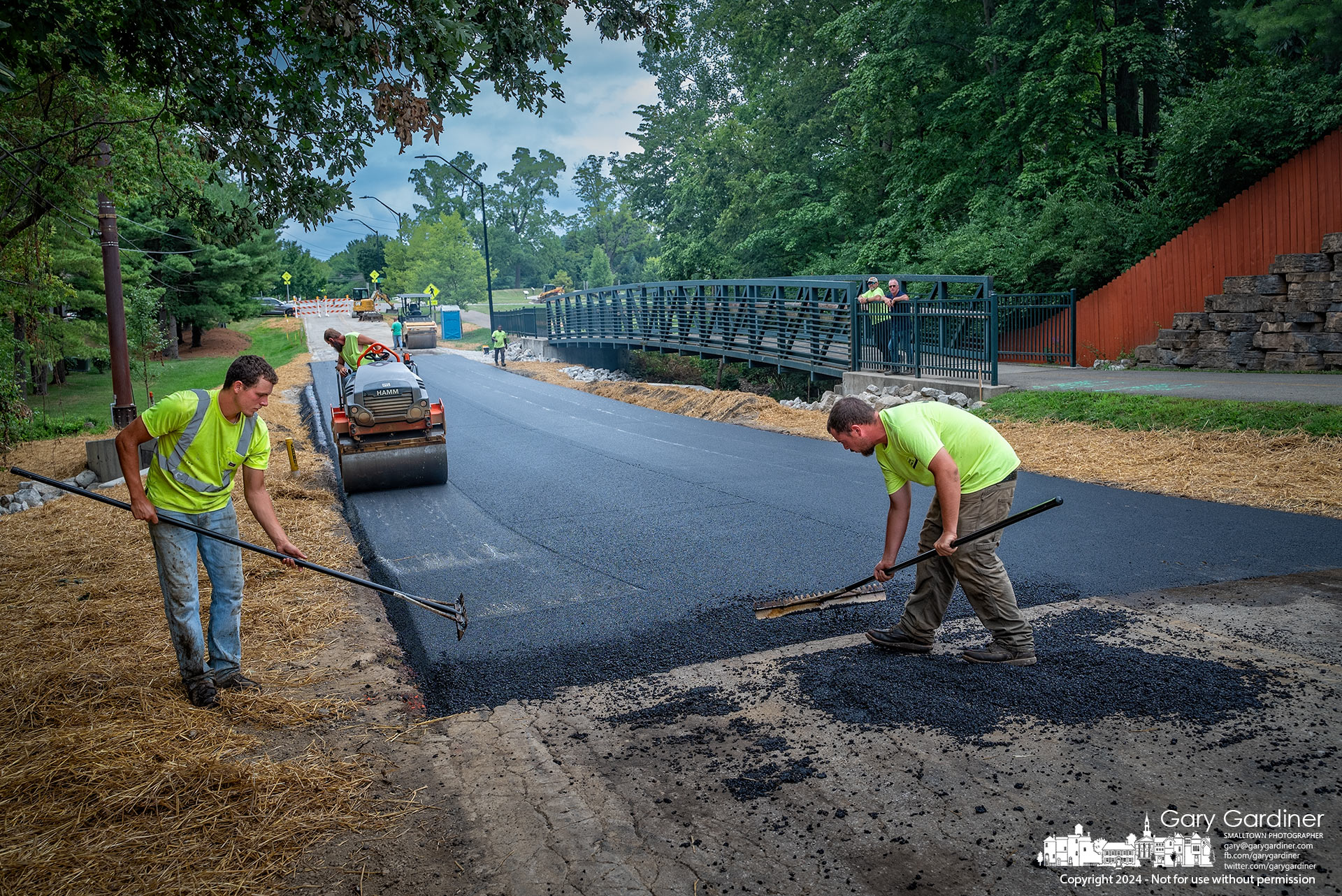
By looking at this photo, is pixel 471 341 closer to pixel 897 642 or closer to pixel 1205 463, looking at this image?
pixel 1205 463

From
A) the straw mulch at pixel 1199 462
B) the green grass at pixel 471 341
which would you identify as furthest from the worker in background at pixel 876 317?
the green grass at pixel 471 341

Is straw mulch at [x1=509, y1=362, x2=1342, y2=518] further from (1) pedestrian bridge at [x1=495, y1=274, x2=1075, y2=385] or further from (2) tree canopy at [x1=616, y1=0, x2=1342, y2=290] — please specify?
(2) tree canopy at [x1=616, y1=0, x2=1342, y2=290]

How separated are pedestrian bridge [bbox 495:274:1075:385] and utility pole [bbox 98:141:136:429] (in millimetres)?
11576

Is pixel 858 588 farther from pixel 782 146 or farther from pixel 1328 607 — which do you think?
pixel 782 146

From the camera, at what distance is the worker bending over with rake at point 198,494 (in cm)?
460

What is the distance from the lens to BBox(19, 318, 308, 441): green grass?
1820cm

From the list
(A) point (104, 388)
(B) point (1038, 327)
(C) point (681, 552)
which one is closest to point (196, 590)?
(C) point (681, 552)

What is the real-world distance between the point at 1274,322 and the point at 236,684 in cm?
1474

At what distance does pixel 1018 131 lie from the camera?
22.0 metres

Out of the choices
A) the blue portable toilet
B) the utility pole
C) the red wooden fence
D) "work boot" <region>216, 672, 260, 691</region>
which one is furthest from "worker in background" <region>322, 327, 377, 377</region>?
the blue portable toilet

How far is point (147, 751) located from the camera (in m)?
4.00

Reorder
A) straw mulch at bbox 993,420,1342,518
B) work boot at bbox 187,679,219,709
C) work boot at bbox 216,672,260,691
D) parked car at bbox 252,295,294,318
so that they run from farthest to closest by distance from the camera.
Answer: parked car at bbox 252,295,294,318, straw mulch at bbox 993,420,1342,518, work boot at bbox 216,672,260,691, work boot at bbox 187,679,219,709

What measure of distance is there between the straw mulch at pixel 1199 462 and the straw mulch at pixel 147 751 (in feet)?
24.6

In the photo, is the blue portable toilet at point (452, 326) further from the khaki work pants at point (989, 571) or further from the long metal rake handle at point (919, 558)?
the khaki work pants at point (989, 571)
